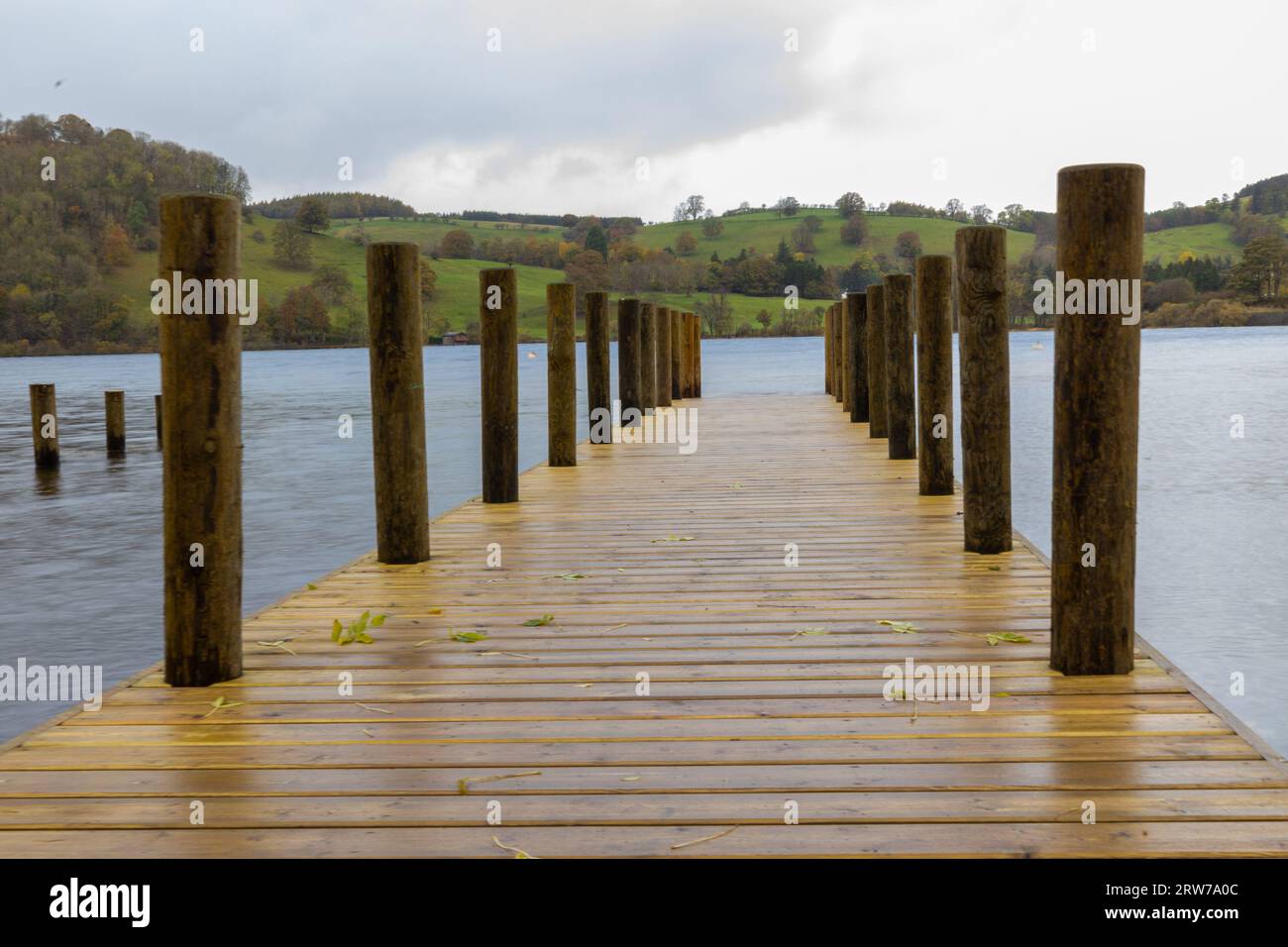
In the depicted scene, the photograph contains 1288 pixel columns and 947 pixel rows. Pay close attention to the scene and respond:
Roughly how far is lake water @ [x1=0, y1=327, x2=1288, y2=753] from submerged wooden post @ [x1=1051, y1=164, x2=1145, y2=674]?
4.42 meters

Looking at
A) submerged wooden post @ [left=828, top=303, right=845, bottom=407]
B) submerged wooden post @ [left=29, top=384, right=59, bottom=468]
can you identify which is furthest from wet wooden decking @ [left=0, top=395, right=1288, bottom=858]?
submerged wooden post @ [left=29, top=384, right=59, bottom=468]

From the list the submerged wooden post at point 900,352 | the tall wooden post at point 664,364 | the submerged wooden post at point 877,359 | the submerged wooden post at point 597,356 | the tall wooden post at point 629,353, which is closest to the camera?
the submerged wooden post at point 900,352

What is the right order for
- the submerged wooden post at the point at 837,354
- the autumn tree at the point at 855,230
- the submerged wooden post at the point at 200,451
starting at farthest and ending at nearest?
the autumn tree at the point at 855,230, the submerged wooden post at the point at 837,354, the submerged wooden post at the point at 200,451

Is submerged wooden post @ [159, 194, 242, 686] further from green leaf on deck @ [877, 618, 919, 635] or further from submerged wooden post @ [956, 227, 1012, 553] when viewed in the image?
submerged wooden post @ [956, 227, 1012, 553]

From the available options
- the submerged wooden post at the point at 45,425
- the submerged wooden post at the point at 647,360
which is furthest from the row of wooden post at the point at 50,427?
the submerged wooden post at the point at 647,360

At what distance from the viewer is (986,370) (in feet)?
22.5

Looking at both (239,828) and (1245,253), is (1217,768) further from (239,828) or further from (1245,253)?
(1245,253)

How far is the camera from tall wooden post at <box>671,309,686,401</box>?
23797mm

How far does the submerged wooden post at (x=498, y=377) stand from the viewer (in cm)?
946

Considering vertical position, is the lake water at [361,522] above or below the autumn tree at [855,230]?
below

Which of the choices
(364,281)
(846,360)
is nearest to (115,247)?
(364,281)

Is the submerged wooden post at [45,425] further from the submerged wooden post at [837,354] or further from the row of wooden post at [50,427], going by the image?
the submerged wooden post at [837,354]

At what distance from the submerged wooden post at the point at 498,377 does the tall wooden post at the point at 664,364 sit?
40.2 feet
